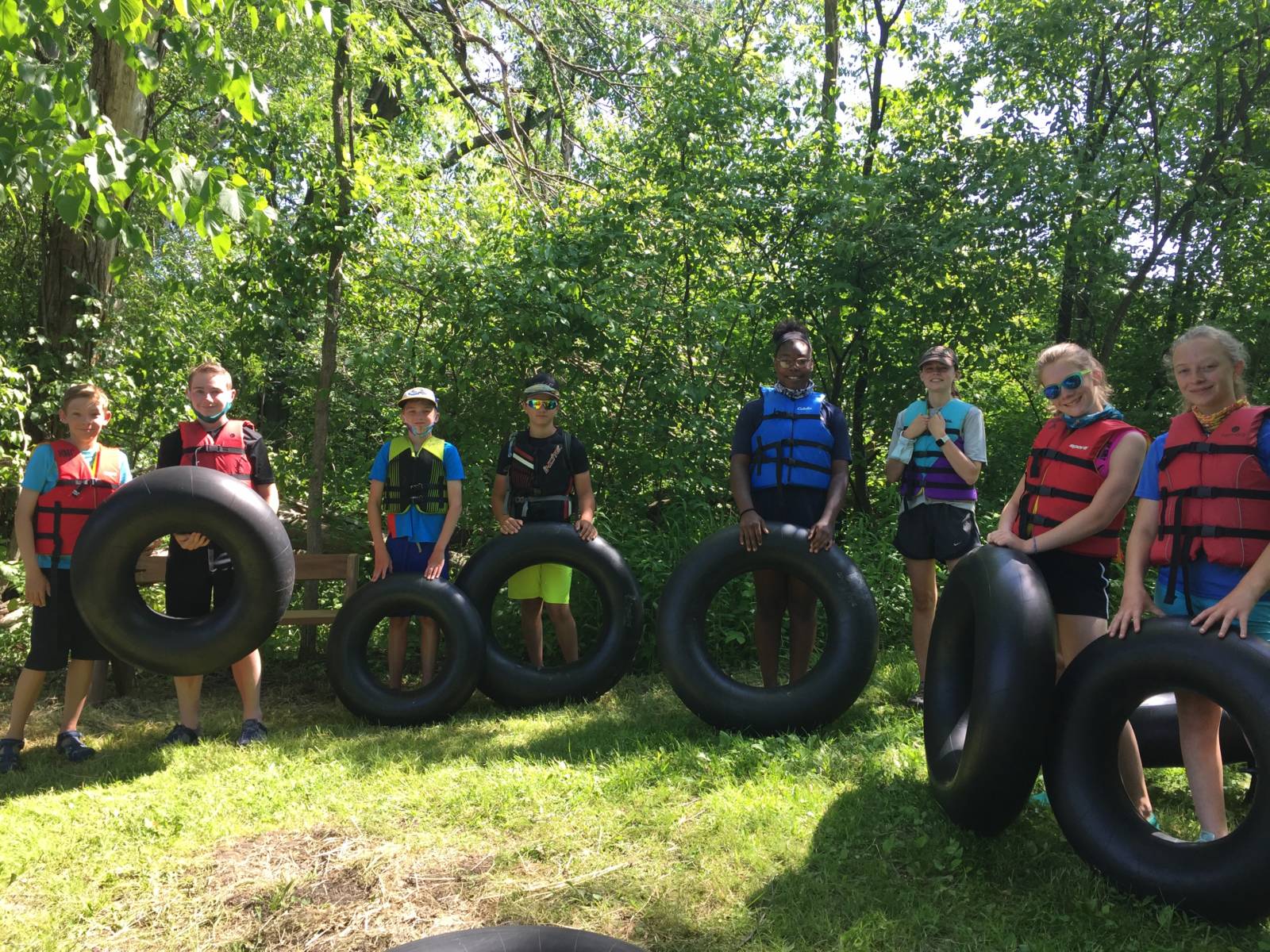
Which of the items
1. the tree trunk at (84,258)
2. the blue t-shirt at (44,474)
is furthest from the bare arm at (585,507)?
A: the tree trunk at (84,258)

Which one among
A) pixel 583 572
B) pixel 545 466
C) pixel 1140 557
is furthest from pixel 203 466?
pixel 1140 557

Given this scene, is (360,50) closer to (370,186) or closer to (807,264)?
(370,186)

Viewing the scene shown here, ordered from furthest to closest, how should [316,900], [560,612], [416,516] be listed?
[560,612], [416,516], [316,900]

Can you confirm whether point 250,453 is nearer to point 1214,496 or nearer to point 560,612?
point 560,612

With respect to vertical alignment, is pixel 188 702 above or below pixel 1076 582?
below

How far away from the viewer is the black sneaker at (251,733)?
168 inches

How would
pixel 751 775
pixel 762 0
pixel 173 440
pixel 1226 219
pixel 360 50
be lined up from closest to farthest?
pixel 751 775
pixel 173 440
pixel 360 50
pixel 1226 219
pixel 762 0

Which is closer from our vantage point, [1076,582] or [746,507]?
[1076,582]

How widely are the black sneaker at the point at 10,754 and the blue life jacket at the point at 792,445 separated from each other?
12.3 ft

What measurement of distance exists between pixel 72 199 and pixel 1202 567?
12.9 ft

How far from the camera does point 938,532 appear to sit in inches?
164

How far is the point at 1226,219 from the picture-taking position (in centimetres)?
698

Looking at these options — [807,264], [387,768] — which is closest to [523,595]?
[387,768]

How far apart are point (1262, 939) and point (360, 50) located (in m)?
7.05
